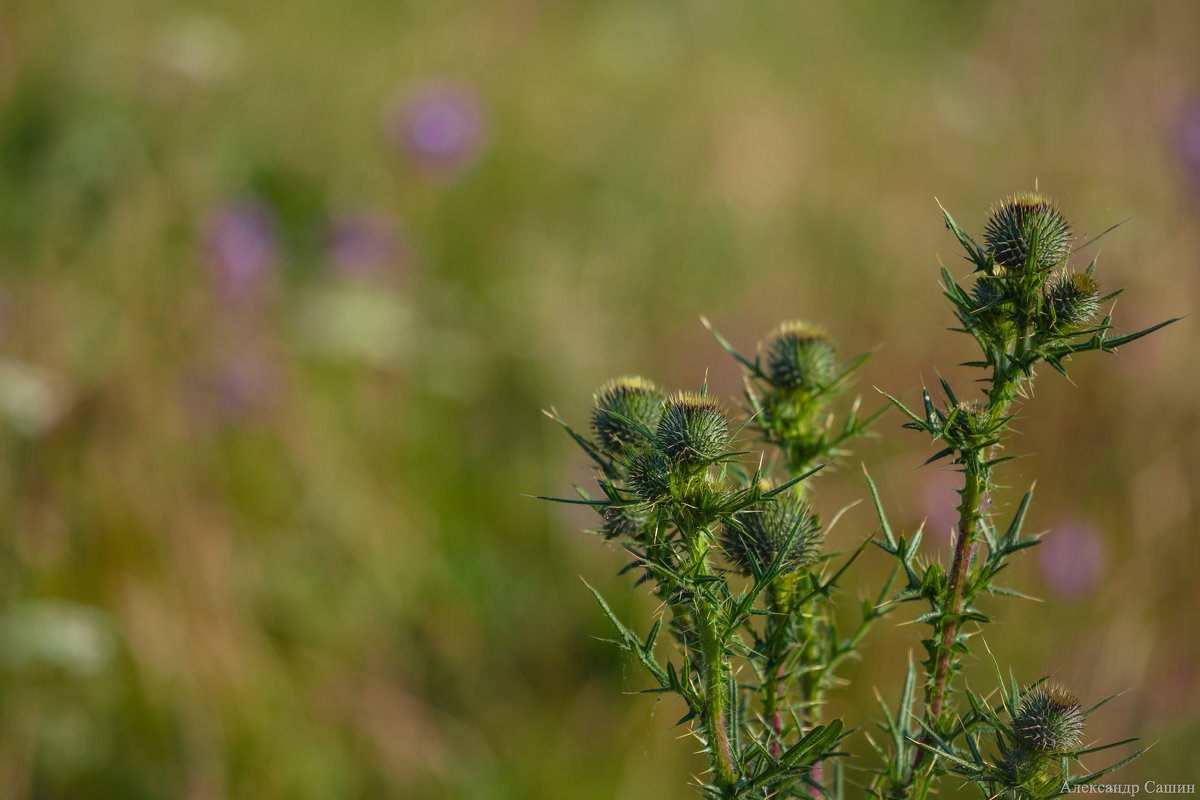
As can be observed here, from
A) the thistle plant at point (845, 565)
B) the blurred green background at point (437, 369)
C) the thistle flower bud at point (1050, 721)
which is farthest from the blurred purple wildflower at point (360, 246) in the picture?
the thistle flower bud at point (1050, 721)

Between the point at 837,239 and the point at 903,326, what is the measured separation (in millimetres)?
824

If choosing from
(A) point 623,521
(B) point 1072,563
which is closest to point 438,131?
(B) point 1072,563

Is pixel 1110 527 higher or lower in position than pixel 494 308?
lower

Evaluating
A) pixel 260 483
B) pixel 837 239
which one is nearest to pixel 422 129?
pixel 260 483

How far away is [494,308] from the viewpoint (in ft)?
14.2

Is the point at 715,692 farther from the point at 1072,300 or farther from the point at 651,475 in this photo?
the point at 1072,300

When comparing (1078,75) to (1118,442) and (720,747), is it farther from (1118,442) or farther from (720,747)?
(720,747)

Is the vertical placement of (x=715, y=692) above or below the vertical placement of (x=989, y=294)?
below

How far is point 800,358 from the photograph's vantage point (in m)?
1.22

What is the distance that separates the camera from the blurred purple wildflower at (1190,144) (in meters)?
3.97

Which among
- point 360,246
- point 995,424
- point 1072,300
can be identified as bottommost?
point 995,424

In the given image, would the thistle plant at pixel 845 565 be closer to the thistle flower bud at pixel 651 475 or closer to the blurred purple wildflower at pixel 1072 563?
the thistle flower bud at pixel 651 475

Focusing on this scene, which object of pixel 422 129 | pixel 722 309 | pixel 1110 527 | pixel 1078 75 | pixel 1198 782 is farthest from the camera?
pixel 1078 75

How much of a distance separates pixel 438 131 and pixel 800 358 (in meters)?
3.29
